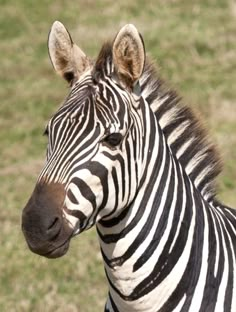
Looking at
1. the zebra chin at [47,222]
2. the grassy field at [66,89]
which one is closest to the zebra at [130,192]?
the zebra chin at [47,222]

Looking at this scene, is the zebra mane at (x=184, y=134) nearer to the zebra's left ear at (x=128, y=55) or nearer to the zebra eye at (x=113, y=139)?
the zebra's left ear at (x=128, y=55)

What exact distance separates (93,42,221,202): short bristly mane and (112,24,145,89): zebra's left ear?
0.41 metres

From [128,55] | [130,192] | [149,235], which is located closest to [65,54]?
[128,55]

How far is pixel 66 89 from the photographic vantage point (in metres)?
18.9

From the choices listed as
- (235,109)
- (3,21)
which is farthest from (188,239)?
(3,21)

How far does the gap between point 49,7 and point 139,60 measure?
1865 cm

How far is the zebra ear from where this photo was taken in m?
4.86

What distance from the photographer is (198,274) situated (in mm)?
4891

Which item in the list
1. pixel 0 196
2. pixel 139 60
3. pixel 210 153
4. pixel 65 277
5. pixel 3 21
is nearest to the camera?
pixel 139 60

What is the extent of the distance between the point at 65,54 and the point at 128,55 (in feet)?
1.40

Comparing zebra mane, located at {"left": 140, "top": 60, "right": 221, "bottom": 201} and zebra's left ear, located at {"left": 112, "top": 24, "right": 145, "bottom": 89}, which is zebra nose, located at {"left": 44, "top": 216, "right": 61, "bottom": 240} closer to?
zebra's left ear, located at {"left": 112, "top": 24, "right": 145, "bottom": 89}

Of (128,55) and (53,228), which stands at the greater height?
(128,55)

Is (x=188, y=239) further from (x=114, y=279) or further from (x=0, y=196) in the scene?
(x=0, y=196)

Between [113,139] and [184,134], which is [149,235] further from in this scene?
[184,134]
